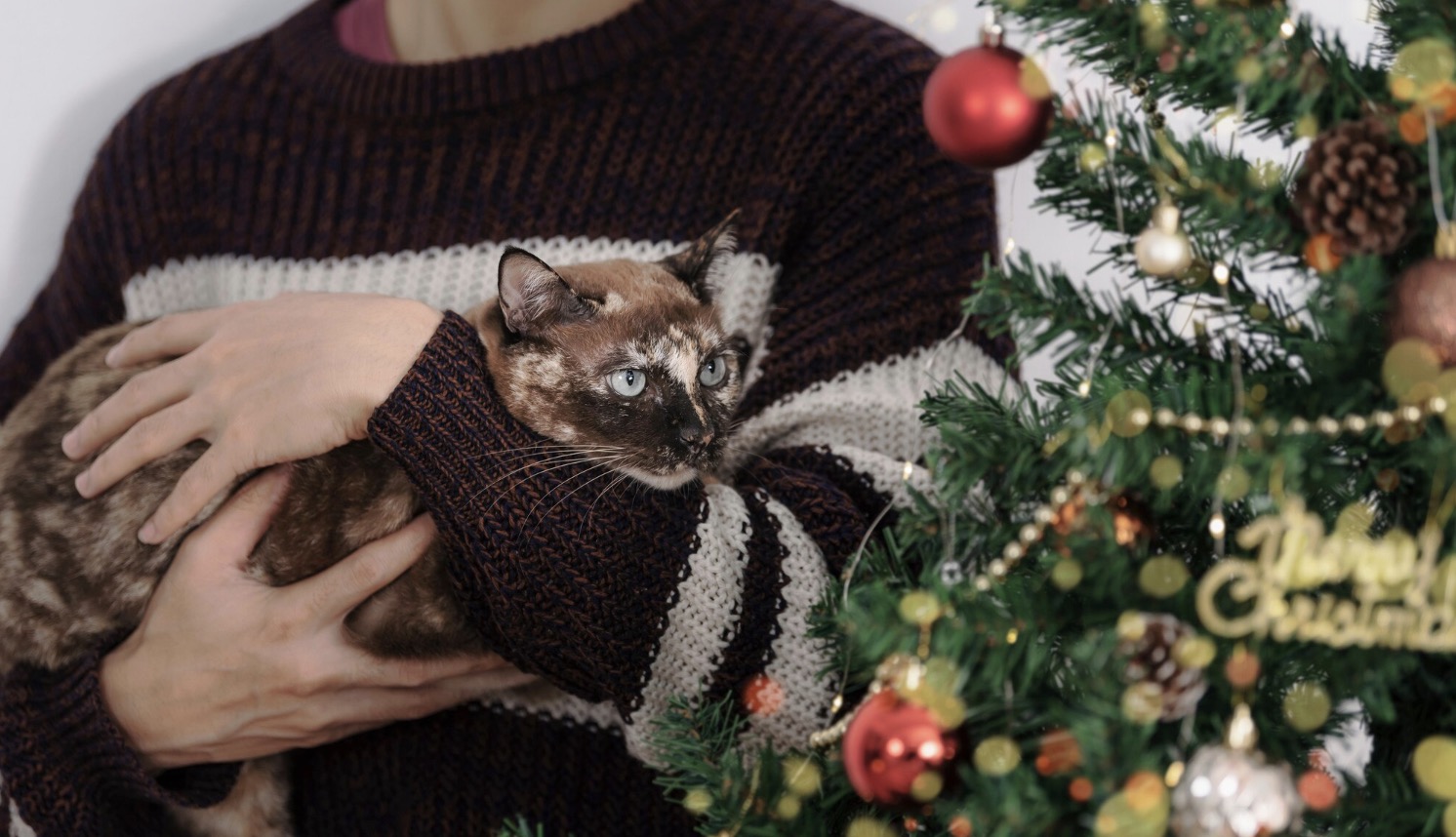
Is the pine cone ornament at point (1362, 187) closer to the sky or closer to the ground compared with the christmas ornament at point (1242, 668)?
closer to the sky

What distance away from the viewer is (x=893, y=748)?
1.98 feet

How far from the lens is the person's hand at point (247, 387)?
1068 mm

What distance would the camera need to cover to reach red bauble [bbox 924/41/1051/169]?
62 cm

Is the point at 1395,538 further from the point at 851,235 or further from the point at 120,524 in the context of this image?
the point at 120,524

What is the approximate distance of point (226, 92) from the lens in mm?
1516

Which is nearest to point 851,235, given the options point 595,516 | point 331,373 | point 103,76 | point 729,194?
point 729,194

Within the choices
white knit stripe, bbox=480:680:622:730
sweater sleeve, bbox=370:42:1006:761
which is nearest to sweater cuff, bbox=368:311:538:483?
sweater sleeve, bbox=370:42:1006:761

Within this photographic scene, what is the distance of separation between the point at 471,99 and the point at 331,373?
0.46 meters

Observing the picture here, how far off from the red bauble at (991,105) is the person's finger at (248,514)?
0.81 m

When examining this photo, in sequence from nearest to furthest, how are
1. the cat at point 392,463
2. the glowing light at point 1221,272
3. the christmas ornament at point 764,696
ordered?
the glowing light at point 1221,272, the christmas ornament at point 764,696, the cat at point 392,463

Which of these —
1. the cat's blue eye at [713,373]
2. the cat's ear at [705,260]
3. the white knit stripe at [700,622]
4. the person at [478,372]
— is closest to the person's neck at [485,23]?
the person at [478,372]

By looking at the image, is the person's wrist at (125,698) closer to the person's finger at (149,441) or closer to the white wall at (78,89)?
the person's finger at (149,441)

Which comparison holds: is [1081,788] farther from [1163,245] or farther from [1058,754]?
[1163,245]

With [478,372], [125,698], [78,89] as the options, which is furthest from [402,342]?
[78,89]
